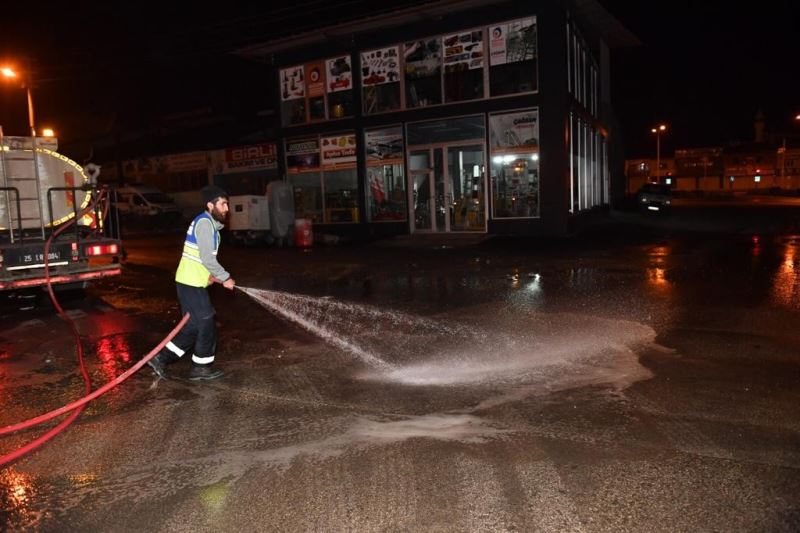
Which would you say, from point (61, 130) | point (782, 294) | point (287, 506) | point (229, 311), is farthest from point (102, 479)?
point (61, 130)

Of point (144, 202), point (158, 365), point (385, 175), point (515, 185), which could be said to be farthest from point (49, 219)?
point (144, 202)

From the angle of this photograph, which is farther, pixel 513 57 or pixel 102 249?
pixel 513 57

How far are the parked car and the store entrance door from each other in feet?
45.4

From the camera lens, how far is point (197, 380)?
6273 millimetres

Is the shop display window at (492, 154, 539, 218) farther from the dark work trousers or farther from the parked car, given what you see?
the dark work trousers

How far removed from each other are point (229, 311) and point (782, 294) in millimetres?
8705

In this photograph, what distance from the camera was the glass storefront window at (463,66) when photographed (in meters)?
20.7

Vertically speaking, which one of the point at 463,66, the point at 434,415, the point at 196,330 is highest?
the point at 463,66

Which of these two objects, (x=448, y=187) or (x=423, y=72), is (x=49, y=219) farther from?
(x=423, y=72)

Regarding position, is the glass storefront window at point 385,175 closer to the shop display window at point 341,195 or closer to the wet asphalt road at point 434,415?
the shop display window at point 341,195

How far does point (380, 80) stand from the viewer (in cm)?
2272

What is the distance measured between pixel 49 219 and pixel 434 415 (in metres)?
8.57

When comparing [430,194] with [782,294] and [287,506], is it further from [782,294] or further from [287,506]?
[287,506]

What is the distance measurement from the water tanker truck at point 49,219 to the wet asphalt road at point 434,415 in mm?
734
